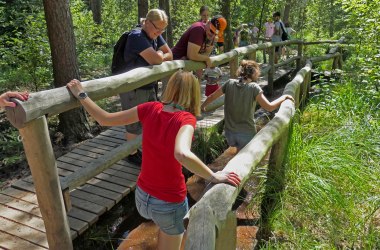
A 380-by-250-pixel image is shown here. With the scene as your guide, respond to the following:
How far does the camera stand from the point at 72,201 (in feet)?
12.7

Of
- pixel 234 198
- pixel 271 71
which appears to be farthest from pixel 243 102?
pixel 271 71

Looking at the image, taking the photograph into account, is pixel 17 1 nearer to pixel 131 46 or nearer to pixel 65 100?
pixel 131 46

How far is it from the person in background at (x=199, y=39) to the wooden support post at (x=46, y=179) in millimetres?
2570

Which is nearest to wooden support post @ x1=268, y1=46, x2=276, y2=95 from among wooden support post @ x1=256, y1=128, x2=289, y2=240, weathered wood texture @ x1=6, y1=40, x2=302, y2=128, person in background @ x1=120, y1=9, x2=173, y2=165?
weathered wood texture @ x1=6, y1=40, x2=302, y2=128

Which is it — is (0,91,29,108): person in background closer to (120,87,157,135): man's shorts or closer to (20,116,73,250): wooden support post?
(20,116,73,250): wooden support post

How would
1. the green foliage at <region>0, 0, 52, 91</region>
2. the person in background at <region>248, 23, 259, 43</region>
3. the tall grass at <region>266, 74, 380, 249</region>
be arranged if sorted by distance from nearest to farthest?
the tall grass at <region>266, 74, 380, 249</region> → the green foliage at <region>0, 0, 52, 91</region> → the person in background at <region>248, 23, 259, 43</region>

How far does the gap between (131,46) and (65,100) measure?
1417 mm

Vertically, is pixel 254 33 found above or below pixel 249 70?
below

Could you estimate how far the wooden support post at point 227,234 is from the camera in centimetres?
169

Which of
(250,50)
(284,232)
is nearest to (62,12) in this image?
(250,50)

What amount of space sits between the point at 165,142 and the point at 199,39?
263 cm

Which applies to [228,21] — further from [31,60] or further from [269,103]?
[269,103]

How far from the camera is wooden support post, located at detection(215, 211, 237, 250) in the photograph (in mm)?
1686

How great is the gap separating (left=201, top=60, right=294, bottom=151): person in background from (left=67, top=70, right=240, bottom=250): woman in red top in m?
1.78
